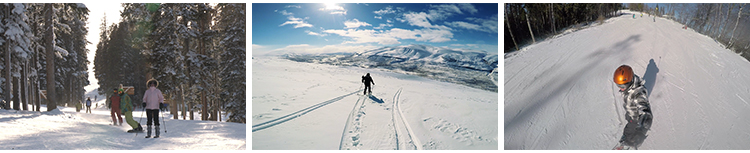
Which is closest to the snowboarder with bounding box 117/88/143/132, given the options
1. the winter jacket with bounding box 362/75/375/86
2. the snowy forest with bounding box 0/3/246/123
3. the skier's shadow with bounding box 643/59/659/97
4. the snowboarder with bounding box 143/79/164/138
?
the snowboarder with bounding box 143/79/164/138

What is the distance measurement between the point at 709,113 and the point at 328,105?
14.9 ft

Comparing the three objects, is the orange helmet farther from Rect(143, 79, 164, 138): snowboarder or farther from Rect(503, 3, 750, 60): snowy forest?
Rect(143, 79, 164, 138): snowboarder

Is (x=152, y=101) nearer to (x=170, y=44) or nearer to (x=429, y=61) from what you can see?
(x=429, y=61)

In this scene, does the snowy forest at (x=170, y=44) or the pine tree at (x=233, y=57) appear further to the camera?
the snowy forest at (x=170, y=44)

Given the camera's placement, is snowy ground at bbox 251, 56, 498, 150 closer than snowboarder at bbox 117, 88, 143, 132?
Yes

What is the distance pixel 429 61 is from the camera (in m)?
4.73

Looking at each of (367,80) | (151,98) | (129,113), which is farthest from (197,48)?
(367,80)

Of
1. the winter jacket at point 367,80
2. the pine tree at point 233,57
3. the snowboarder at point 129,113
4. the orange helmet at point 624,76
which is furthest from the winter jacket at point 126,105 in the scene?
the orange helmet at point 624,76

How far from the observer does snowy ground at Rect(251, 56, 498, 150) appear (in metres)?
3.24

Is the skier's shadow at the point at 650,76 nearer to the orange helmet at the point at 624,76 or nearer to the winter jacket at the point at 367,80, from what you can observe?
the orange helmet at the point at 624,76

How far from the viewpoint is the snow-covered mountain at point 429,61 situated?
13.5 ft

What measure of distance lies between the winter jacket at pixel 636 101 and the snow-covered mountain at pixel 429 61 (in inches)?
52.7

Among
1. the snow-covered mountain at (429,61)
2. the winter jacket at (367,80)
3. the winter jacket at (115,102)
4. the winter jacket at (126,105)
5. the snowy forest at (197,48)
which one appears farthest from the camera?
the snowy forest at (197,48)

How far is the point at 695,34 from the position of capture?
488cm
